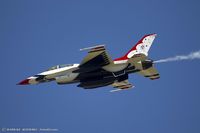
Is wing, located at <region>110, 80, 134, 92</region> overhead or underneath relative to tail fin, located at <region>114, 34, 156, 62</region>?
underneath

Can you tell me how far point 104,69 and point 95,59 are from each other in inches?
81.9

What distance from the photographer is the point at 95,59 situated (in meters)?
59.4

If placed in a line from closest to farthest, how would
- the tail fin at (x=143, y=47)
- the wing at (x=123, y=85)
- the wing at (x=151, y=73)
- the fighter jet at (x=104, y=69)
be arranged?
the fighter jet at (x=104, y=69) → the tail fin at (x=143, y=47) → the wing at (x=151, y=73) → the wing at (x=123, y=85)

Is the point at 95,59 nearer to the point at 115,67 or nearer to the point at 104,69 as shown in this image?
the point at 104,69

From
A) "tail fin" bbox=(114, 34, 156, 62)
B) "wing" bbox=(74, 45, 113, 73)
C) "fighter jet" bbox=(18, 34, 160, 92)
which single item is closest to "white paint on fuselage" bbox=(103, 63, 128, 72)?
"fighter jet" bbox=(18, 34, 160, 92)

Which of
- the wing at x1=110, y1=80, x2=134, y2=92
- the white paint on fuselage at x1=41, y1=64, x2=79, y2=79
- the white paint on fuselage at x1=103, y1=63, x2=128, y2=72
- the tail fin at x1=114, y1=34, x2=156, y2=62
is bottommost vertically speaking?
the wing at x1=110, y1=80, x2=134, y2=92

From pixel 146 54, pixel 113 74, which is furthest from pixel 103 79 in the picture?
pixel 146 54

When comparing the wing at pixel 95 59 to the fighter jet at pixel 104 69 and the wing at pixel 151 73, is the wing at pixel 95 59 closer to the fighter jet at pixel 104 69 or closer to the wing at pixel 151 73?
the fighter jet at pixel 104 69

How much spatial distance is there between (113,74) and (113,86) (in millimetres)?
6690

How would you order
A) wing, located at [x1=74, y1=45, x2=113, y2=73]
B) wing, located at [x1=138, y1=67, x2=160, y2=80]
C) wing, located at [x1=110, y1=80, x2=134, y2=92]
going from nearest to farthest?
1. wing, located at [x1=74, y1=45, x2=113, y2=73]
2. wing, located at [x1=138, y1=67, x2=160, y2=80]
3. wing, located at [x1=110, y1=80, x2=134, y2=92]

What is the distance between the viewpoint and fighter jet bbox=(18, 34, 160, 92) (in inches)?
2366

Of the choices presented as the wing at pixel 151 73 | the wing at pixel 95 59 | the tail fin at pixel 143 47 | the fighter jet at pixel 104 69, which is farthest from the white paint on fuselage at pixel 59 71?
the wing at pixel 151 73

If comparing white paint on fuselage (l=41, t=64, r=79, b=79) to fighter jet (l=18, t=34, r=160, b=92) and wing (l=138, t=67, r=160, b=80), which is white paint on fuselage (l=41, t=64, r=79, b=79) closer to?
fighter jet (l=18, t=34, r=160, b=92)

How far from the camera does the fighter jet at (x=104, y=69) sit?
2366 inches
